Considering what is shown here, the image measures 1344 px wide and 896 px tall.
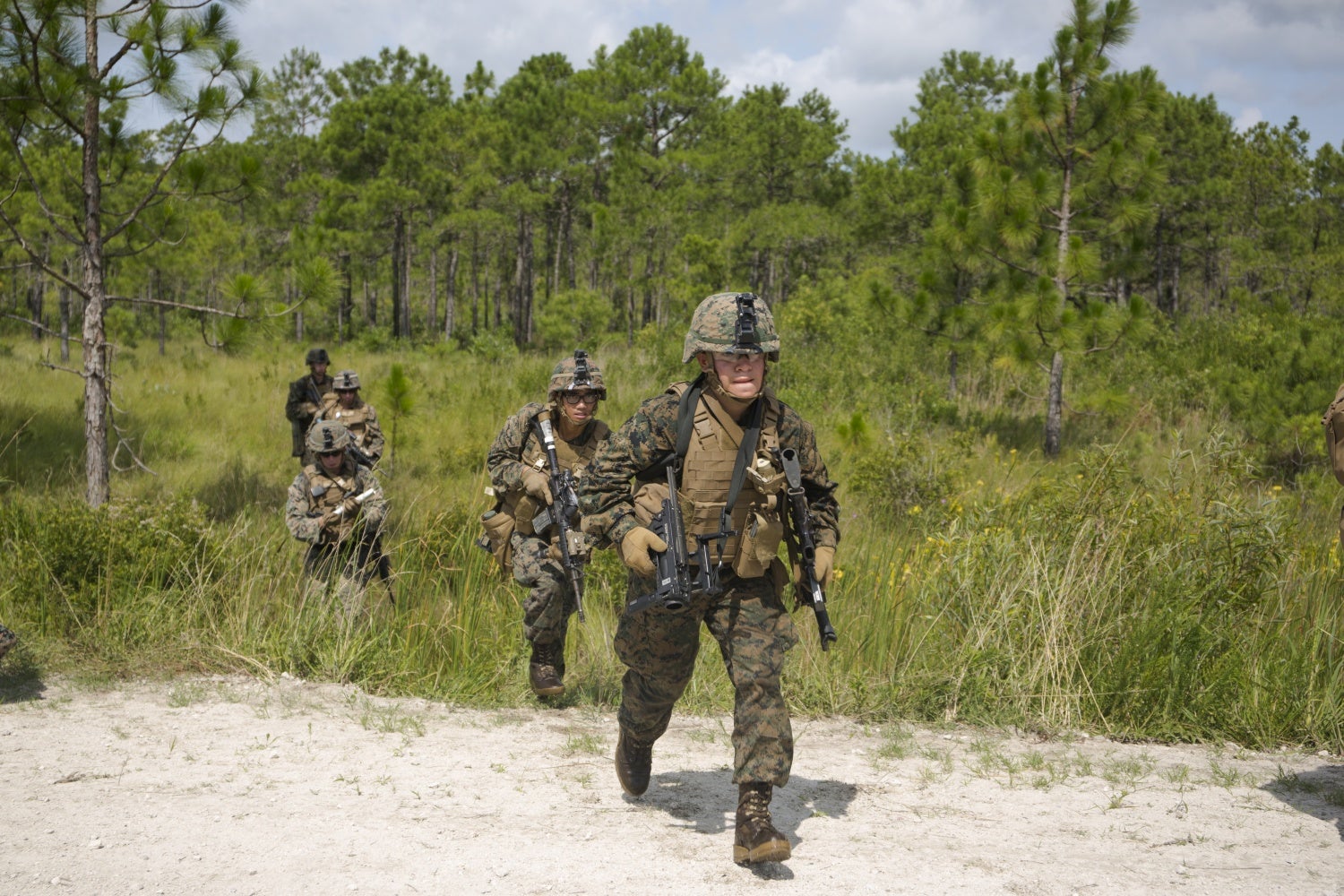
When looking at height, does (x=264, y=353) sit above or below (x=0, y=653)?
above

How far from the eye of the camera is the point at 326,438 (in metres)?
6.08

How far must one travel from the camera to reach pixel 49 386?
47.7 feet

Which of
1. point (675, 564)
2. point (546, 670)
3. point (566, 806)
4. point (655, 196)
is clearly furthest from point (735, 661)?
point (655, 196)

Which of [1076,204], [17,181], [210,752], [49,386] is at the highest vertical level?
[1076,204]

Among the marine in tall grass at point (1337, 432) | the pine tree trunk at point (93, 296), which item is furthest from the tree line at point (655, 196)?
the marine in tall grass at point (1337, 432)

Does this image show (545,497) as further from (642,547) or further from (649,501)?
(642,547)

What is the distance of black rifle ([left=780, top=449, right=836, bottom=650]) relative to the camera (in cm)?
331

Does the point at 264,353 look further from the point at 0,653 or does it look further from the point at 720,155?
the point at 0,653

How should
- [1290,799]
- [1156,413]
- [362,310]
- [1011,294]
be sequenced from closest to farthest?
1. [1290,799]
2. [1011,294]
3. [1156,413]
4. [362,310]

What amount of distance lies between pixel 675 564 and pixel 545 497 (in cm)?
208

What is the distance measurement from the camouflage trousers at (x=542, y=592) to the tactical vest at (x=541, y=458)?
0.14 metres

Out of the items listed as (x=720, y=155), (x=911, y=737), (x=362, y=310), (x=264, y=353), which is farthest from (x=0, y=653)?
(x=362, y=310)

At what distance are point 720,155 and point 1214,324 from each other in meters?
11.3

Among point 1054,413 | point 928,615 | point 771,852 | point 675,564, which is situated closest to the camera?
point 771,852
